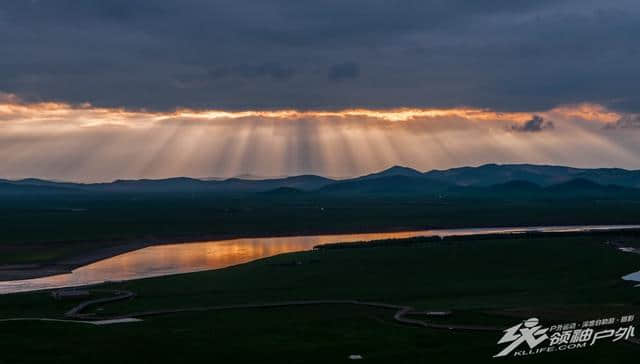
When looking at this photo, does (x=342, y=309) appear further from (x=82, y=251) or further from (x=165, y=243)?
(x=165, y=243)

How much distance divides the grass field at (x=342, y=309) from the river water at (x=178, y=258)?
319 inches

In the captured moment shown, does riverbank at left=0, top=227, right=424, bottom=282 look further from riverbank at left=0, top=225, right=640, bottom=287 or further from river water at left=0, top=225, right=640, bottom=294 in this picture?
river water at left=0, top=225, right=640, bottom=294

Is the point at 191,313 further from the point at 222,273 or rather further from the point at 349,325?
the point at 222,273

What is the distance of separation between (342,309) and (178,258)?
64.0 metres

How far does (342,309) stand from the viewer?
86812 millimetres

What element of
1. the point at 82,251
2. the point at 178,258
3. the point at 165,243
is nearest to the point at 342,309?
the point at 178,258

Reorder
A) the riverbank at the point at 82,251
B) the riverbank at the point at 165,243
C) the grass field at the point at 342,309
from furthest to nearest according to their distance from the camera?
1. the riverbank at the point at 165,243
2. the riverbank at the point at 82,251
3. the grass field at the point at 342,309

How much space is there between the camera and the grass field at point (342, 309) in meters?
65.3

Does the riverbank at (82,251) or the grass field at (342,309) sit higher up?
the riverbank at (82,251)

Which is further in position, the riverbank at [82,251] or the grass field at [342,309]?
the riverbank at [82,251]

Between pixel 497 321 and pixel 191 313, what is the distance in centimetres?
2937

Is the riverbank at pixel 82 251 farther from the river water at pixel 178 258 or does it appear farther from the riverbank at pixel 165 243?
the river water at pixel 178 258

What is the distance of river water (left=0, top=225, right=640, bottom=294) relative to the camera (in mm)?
116625

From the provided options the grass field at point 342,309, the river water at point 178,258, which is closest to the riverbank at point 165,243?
the river water at point 178,258
